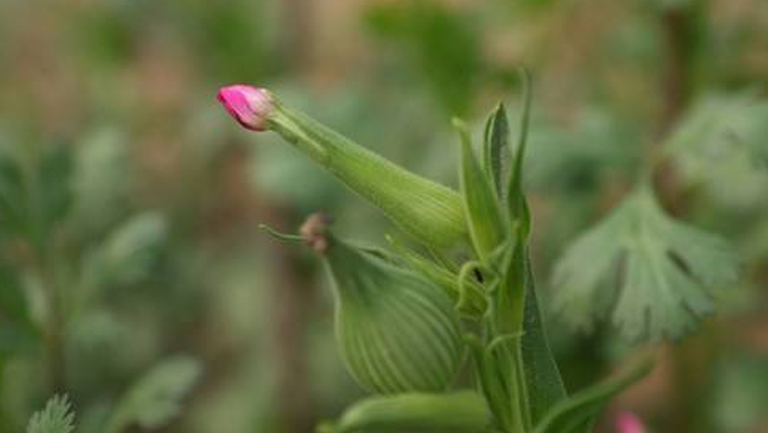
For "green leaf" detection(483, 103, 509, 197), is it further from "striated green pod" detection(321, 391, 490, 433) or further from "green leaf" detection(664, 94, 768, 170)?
"green leaf" detection(664, 94, 768, 170)

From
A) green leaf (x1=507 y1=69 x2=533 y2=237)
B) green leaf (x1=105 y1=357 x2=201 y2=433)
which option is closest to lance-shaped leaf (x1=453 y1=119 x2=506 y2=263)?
green leaf (x1=507 y1=69 x2=533 y2=237)

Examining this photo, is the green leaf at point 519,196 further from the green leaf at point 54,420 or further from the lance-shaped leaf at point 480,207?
the green leaf at point 54,420

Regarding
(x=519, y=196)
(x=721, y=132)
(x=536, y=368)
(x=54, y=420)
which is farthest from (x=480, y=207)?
(x=721, y=132)

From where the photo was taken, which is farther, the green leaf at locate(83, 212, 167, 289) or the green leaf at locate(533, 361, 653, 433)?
the green leaf at locate(83, 212, 167, 289)

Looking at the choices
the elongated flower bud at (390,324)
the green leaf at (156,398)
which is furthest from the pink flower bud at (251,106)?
the green leaf at (156,398)

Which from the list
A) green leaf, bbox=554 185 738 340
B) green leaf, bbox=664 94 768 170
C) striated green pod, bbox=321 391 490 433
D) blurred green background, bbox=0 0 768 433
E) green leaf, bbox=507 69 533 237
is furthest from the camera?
blurred green background, bbox=0 0 768 433

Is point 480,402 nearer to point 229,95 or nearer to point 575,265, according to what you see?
point 229,95
